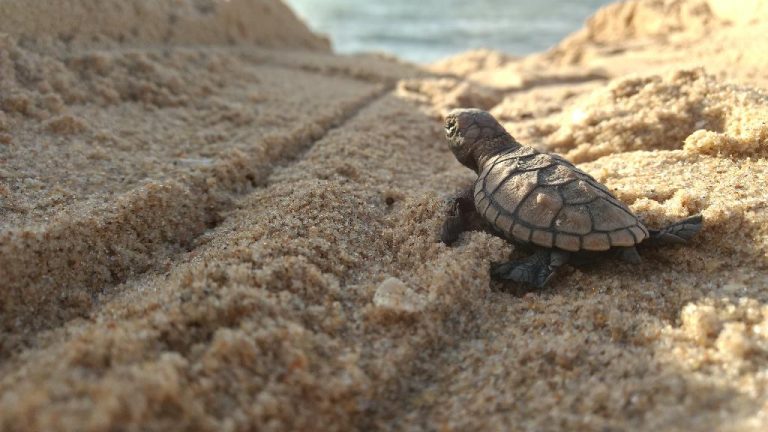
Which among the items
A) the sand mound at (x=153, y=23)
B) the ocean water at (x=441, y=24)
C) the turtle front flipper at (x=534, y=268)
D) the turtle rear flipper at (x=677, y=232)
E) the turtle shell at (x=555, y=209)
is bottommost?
the turtle front flipper at (x=534, y=268)

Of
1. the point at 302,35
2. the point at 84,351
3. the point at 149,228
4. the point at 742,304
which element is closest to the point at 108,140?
the point at 149,228

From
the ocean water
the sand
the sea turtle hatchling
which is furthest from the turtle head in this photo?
the ocean water

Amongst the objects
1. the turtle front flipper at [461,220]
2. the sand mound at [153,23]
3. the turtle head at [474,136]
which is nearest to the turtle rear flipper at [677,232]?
the turtle front flipper at [461,220]

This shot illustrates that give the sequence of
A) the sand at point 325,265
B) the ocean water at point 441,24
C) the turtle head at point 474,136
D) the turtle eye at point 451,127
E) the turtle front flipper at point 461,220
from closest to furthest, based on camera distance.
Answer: the sand at point 325,265
the turtle front flipper at point 461,220
the turtle head at point 474,136
the turtle eye at point 451,127
the ocean water at point 441,24

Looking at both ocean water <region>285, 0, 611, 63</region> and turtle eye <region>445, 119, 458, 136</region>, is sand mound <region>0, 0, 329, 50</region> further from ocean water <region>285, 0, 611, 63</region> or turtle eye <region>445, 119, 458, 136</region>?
ocean water <region>285, 0, 611, 63</region>

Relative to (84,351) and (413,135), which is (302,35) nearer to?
(413,135)

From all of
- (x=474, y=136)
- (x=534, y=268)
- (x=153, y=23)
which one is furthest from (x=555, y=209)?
(x=153, y=23)

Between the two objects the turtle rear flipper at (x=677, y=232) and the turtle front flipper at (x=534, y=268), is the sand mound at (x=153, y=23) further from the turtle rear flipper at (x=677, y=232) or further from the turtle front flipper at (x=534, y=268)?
the turtle rear flipper at (x=677, y=232)
